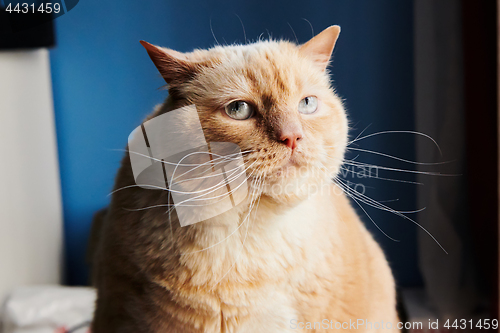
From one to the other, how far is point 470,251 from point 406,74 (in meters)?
0.44

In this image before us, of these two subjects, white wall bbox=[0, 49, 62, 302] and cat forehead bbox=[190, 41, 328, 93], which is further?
white wall bbox=[0, 49, 62, 302]

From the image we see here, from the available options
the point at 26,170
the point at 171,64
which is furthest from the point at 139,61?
the point at 26,170

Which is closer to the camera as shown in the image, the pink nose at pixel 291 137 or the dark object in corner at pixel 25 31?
the pink nose at pixel 291 137

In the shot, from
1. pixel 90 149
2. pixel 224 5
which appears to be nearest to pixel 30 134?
pixel 90 149

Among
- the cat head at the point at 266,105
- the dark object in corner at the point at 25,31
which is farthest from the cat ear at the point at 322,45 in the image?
the dark object in corner at the point at 25,31

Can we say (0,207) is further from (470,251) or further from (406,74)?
(470,251)

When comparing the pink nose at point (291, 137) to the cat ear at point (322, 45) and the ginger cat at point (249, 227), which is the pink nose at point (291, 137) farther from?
the cat ear at point (322, 45)

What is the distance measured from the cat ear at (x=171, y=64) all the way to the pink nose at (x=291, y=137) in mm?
146

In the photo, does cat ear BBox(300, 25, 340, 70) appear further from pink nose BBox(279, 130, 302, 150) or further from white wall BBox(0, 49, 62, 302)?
white wall BBox(0, 49, 62, 302)

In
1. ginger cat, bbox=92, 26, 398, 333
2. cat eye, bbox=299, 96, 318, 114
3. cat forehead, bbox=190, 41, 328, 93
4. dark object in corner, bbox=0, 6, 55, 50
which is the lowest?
ginger cat, bbox=92, 26, 398, 333

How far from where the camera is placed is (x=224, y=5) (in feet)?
1.84

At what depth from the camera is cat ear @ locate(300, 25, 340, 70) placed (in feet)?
1.60

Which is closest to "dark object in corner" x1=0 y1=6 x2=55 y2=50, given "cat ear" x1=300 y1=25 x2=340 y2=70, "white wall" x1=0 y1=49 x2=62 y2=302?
"white wall" x1=0 y1=49 x2=62 y2=302

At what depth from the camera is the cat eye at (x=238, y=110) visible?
454 mm
